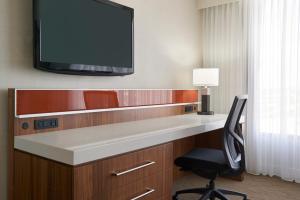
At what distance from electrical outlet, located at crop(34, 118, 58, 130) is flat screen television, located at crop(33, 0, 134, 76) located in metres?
0.35

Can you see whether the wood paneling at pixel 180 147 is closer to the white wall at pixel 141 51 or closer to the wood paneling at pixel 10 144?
the white wall at pixel 141 51

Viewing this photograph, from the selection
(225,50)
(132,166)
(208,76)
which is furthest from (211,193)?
(225,50)

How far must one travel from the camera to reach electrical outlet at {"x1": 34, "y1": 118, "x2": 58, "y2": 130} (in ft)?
5.40

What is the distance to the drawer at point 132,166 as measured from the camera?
1.36 meters

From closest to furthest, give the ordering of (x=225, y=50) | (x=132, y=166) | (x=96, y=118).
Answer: (x=132, y=166) → (x=96, y=118) → (x=225, y=50)

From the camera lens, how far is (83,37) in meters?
1.97

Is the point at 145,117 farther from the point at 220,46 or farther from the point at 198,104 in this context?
the point at 220,46

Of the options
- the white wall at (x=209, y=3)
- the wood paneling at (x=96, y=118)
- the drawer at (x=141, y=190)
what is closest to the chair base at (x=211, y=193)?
the drawer at (x=141, y=190)

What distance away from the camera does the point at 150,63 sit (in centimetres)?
277

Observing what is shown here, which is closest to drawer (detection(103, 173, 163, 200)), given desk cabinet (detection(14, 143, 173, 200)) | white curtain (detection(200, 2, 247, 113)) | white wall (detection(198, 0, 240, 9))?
desk cabinet (detection(14, 143, 173, 200))

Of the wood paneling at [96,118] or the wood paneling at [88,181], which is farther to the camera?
the wood paneling at [96,118]

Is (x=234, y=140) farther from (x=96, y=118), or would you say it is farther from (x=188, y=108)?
(x=96, y=118)

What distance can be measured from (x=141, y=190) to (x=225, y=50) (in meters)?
2.38

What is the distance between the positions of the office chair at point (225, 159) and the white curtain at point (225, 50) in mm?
1145
